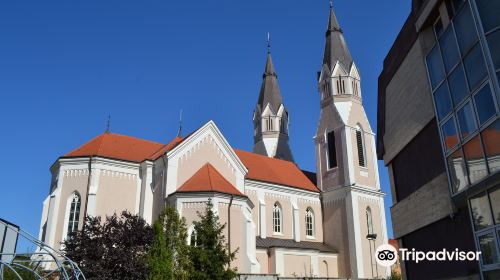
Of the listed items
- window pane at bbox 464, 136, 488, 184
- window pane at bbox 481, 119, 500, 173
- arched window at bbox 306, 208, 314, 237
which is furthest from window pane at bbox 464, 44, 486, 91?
arched window at bbox 306, 208, 314, 237

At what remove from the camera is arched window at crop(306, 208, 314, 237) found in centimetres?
3491

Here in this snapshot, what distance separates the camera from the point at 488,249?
33.3 feet

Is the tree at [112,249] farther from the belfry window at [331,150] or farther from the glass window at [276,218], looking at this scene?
the belfry window at [331,150]

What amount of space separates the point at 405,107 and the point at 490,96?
6.41 metres

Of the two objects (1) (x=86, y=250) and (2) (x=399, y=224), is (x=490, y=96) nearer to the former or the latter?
(2) (x=399, y=224)

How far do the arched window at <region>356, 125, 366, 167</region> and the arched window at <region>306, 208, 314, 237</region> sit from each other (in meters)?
6.08

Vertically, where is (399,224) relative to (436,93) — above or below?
below

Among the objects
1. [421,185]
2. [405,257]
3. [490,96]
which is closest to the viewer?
[490,96]

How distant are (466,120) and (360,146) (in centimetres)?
2559

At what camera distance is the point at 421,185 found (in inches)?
584

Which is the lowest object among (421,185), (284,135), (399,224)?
(399,224)

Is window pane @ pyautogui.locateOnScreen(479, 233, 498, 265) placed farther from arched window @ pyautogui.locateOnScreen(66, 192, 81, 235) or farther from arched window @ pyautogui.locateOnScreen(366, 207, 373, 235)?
arched window @ pyautogui.locateOnScreen(366, 207, 373, 235)

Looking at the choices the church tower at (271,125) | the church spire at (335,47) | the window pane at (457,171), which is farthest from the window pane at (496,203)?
the church tower at (271,125)

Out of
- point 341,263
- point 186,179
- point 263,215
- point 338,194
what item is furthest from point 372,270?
point 186,179
